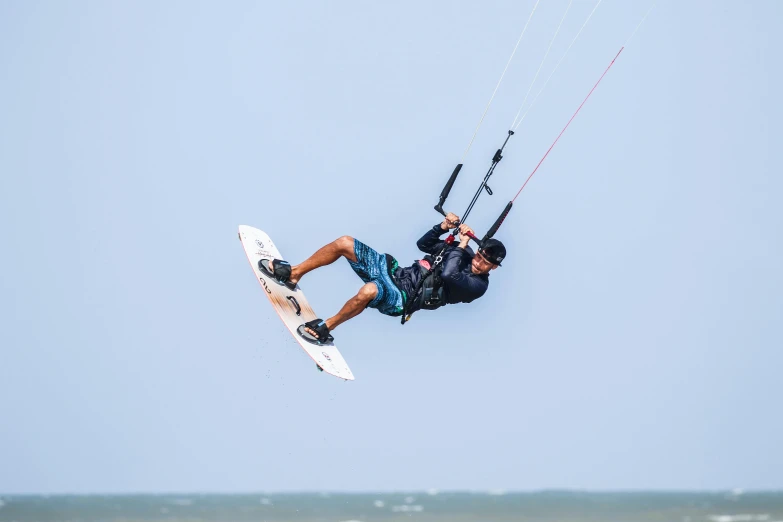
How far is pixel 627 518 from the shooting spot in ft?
155

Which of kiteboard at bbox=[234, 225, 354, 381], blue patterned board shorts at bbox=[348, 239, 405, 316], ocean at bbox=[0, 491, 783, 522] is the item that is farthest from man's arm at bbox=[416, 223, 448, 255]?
ocean at bbox=[0, 491, 783, 522]

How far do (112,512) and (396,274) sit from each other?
4178 cm

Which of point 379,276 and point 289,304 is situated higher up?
point 379,276

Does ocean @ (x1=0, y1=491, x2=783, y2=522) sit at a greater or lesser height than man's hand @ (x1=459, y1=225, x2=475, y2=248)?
greater

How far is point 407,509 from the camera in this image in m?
54.2

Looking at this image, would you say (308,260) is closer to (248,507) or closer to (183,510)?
(183,510)

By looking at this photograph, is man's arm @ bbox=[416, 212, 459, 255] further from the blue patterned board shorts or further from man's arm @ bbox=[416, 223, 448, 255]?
the blue patterned board shorts

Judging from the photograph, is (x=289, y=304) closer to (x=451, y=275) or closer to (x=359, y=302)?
(x=359, y=302)

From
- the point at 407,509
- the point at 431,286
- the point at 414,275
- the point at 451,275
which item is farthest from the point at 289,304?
the point at 407,509

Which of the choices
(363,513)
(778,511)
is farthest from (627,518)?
(363,513)

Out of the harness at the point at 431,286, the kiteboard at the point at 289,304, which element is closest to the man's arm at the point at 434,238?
the harness at the point at 431,286

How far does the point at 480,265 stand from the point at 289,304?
1889 millimetres

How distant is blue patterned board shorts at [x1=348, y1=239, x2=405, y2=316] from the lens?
11.5 meters

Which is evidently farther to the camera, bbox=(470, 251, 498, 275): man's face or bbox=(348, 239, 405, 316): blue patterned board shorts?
bbox=(348, 239, 405, 316): blue patterned board shorts
